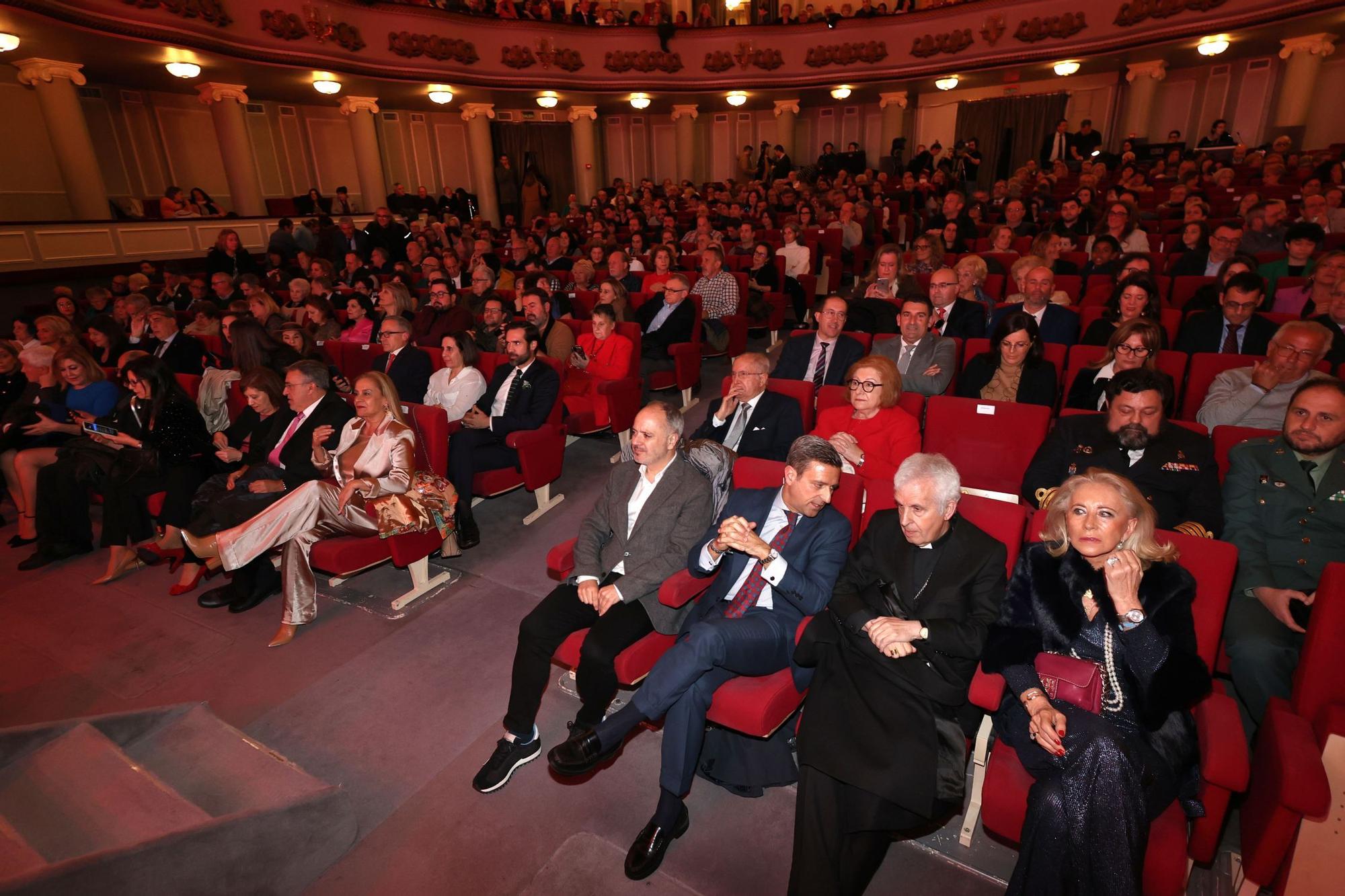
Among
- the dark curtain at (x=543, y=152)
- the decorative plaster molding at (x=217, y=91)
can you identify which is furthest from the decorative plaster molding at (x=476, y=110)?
the decorative plaster molding at (x=217, y=91)

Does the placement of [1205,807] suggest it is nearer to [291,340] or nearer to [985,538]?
[985,538]

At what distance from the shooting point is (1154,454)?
2.42 metres

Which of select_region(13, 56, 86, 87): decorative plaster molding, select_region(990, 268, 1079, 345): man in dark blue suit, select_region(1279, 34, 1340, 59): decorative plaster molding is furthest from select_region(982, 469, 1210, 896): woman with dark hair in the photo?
select_region(1279, 34, 1340, 59): decorative plaster molding

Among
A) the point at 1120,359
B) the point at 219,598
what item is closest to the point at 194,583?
the point at 219,598

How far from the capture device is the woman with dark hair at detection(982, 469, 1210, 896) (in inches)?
59.4

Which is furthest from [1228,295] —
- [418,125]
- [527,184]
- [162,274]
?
[418,125]

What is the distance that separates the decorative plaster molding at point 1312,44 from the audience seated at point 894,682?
1318 cm

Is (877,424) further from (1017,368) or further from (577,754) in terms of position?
(577,754)

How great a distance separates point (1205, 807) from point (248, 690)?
3091mm

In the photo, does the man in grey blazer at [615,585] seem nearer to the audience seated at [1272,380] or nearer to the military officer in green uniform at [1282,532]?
the military officer in green uniform at [1282,532]

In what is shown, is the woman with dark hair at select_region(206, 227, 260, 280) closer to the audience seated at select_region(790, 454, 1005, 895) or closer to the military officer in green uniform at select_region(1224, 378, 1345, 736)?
the audience seated at select_region(790, 454, 1005, 895)

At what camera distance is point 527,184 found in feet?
46.4

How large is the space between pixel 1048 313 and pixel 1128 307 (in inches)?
15.9

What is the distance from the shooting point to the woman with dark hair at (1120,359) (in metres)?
2.96
